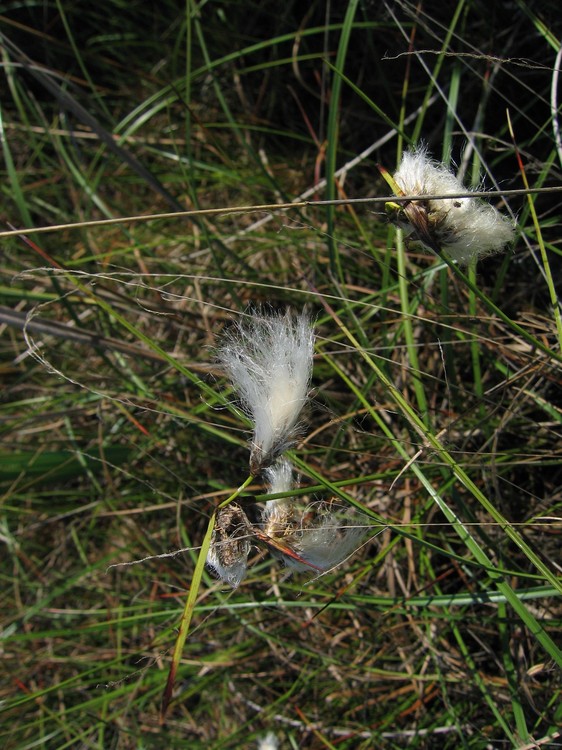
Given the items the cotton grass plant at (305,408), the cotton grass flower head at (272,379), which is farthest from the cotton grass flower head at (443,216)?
the cotton grass flower head at (272,379)

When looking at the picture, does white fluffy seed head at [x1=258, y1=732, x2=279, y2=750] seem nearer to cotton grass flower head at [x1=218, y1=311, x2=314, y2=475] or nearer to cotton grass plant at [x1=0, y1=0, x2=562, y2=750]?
cotton grass plant at [x1=0, y1=0, x2=562, y2=750]

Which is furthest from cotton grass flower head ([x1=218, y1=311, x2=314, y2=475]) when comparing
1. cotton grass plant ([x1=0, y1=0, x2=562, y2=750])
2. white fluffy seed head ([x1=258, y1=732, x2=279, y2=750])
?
white fluffy seed head ([x1=258, y1=732, x2=279, y2=750])

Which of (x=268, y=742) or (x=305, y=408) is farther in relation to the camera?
(x=268, y=742)

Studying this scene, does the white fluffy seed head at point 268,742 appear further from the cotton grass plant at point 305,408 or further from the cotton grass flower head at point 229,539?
the cotton grass flower head at point 229,539

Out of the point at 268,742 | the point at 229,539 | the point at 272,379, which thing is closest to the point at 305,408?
the point at 272,379

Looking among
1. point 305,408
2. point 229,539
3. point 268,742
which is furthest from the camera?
point 268,742

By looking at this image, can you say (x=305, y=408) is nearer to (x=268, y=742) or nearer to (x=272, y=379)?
(x=272, y=379)
